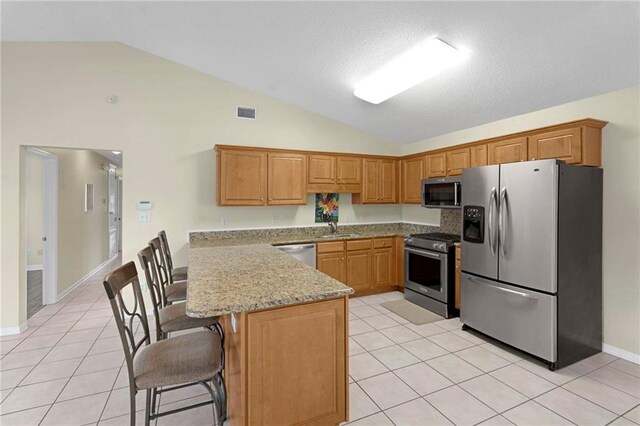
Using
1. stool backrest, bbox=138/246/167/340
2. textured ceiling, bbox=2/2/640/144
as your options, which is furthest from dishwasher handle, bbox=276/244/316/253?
textured ceiling, bbox=2/2/640/144

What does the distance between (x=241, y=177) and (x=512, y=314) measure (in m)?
3.51

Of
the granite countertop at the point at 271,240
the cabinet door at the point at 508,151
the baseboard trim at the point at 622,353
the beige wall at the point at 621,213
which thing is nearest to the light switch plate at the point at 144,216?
the granite countertop at the point at 271,240

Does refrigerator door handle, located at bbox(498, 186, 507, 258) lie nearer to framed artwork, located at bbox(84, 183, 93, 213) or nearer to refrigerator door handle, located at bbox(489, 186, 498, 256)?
refrigerator door handle, located at bbox(489, 186, 498, 256)

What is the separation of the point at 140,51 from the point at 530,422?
5451 millimetres

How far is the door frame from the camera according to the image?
4.30m

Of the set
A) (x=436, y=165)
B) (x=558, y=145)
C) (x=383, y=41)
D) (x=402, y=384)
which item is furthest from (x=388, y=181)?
(x=402, y=384)

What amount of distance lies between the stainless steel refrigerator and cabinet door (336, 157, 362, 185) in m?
2.05

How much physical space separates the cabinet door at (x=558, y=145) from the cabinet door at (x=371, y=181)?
226cm

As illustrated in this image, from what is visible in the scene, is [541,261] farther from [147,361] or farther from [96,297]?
[96,297]

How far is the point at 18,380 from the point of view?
8.38ft

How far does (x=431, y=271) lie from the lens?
4137mm

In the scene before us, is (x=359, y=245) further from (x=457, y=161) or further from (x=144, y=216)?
(x=144, y=216)

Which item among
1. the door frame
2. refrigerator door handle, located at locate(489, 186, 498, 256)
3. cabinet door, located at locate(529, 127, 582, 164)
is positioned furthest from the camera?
the door frame

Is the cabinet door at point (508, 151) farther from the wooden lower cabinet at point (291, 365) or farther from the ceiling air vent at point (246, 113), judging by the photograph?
the ceiling air vent at point (246, 113)
